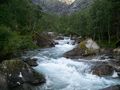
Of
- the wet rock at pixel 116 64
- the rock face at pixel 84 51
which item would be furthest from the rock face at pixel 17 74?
the rock face at pixel 84 51

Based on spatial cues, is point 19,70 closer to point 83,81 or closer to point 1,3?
point 83,81

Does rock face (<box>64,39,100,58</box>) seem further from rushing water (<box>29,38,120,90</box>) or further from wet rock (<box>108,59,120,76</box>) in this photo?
wet rock (<box>108,59,120,76</box>)

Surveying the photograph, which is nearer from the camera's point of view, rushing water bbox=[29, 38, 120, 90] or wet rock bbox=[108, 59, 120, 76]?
rushing water bbox=[29, 38, 120, 90]

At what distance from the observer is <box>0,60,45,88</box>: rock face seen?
28.8 m

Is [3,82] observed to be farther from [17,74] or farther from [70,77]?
[70,77]

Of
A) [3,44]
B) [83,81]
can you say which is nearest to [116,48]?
[83,81]

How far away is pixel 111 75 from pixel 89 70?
3.01 metres

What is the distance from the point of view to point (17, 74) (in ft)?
97.0

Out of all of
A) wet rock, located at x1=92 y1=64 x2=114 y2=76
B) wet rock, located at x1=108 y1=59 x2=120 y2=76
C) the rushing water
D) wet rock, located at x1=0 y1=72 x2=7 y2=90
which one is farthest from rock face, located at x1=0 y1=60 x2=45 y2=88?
wet rock, located at x1=108 y1=59 x2=120 y2=76

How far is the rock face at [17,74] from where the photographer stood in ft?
94.6

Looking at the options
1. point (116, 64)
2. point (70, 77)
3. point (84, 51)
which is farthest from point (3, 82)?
point (84, 51)

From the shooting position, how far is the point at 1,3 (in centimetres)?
4159

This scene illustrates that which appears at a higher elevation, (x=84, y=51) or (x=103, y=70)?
(x=84, y=51)

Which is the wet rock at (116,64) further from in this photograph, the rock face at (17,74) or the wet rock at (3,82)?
the wet rock at (3,82)
